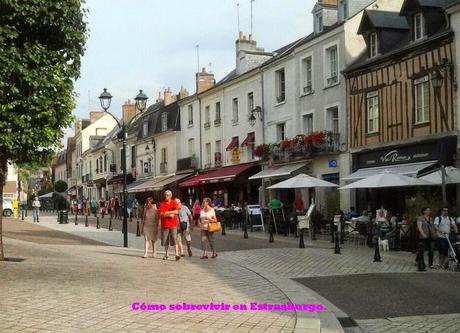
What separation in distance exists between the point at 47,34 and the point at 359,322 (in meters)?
7.56

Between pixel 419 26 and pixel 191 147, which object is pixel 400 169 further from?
pixel 191 147

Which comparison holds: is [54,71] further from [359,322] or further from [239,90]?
[239,90]

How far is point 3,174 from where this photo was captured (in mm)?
11953

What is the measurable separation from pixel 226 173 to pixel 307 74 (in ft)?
23.6

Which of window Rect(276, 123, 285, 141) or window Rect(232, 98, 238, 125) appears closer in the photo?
window Rect(276, 123, 285, 141)

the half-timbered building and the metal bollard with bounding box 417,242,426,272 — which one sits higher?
the half-timbered building

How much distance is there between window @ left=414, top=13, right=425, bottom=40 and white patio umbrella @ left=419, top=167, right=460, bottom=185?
18.6 ft

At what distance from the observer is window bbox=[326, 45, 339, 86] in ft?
81.1

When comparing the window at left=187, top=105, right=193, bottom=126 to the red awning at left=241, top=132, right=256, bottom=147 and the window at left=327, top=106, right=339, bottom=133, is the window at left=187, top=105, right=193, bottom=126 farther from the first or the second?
the window at left=327, top=106, right=339, bottom=133

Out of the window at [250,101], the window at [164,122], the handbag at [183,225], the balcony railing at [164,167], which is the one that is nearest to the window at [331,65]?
the window at [250,101]

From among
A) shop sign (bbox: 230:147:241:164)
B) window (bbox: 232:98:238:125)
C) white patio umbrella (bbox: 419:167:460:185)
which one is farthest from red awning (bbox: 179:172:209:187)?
white patio umbrella (bbox: 419:167:460:185)

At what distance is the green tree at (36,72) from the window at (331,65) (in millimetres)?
15053

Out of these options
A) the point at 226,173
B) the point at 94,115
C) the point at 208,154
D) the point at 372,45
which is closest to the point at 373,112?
the point at 372,45

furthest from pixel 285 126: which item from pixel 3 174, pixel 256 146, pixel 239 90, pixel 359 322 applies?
pixel 359 322
